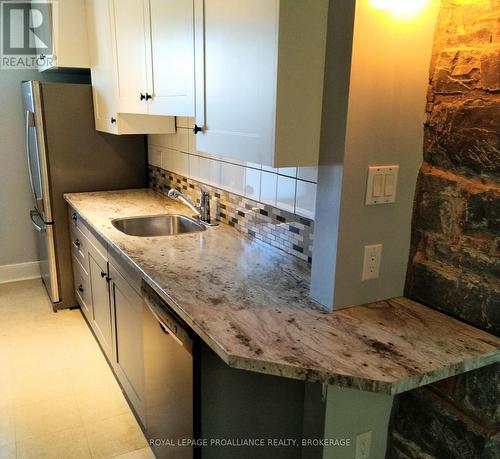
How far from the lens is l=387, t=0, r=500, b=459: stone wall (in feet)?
3.88

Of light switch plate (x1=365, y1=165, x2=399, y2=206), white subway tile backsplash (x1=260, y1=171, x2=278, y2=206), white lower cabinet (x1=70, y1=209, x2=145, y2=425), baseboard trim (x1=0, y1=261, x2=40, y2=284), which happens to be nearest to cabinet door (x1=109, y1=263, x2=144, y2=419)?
white lower cabinet (x1=70, y1=209, x2=145, y2=425)

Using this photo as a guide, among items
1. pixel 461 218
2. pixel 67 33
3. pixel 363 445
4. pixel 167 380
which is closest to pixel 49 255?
pixel 67 33

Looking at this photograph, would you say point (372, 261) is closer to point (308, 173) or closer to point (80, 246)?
point (308, 173)

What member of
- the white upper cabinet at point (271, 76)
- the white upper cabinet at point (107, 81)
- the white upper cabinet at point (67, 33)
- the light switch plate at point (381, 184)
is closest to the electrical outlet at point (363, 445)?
the light switch plate at point (381, 184)

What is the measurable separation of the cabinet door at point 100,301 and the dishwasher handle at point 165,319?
0.73 meters

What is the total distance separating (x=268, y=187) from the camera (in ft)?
6.78

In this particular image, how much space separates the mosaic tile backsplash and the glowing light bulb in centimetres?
82

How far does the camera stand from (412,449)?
56.7 inches

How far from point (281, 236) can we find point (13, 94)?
10.0 ft

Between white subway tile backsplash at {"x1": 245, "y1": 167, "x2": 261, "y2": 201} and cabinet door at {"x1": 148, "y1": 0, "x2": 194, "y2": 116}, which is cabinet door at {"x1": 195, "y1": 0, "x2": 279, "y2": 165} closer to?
cabinet door at {"x1": 148, "y1": 0, "x2": 194, "y2": 116}

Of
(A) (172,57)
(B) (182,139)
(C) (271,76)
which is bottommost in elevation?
(B) (182,139)

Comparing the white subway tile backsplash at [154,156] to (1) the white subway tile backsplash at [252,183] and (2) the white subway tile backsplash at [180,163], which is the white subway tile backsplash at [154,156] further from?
(1) the white subway tile backsplash at [252,183]

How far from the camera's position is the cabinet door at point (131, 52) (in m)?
2.24

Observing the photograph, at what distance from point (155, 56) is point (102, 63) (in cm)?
91
